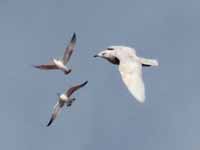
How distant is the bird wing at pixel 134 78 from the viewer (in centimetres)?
1118

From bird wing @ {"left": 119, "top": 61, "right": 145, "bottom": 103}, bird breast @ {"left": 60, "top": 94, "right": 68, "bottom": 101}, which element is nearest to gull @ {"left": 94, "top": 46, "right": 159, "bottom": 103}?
bird wing @ {"left": 119, "top": 61, "right": 145, "bottom": 103}

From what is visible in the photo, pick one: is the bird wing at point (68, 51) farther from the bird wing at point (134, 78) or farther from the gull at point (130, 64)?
the bird wing at point (134, 78)

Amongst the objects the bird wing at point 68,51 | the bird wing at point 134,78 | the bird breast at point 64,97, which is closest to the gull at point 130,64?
the bird wing at point 134,78

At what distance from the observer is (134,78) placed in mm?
12195

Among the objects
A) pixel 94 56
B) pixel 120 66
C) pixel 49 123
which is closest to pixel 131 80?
pixel 120 66

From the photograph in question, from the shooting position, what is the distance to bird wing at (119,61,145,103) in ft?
36.7

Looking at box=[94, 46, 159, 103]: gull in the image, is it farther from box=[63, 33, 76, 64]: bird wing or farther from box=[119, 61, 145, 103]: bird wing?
box=[63, 33, 76, 64]: bird wing

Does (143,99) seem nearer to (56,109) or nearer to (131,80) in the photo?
(131,80)

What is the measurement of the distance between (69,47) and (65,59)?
0.80 ft

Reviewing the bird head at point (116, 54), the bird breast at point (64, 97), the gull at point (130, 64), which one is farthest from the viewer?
the bird breast at point (64, 97)

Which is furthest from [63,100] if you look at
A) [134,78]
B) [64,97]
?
[134,78]

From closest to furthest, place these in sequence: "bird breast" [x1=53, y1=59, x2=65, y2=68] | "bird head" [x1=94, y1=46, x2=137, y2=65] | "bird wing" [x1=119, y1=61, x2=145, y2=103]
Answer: "bird wing" [x1=119, y1=61, x2=145, y2=103] < "bird head" [x1=94, y1=46, x2=137, y2=65] < "bird breast" [x1=53, y1=59, x2=65, y2=68]

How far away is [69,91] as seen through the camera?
14.7 metres

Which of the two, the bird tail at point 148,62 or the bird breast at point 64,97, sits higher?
the bird tail at point 148,62
